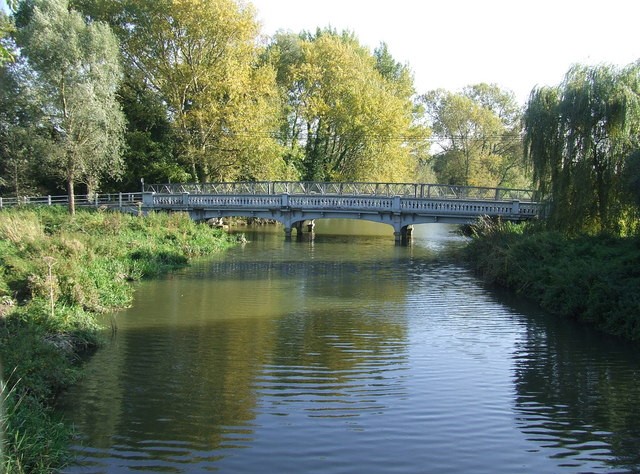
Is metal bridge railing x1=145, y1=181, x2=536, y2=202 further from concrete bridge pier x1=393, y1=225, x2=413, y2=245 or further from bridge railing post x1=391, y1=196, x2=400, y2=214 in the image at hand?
bridge railing post x1=391, y1=196, x2=400, y2=214

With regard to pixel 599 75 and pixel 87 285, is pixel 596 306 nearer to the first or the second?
pixel 599 75

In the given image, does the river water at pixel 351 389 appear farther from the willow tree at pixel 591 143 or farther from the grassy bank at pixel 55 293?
the willow tree at pixel 591 143

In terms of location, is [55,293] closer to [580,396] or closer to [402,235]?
[580,396]

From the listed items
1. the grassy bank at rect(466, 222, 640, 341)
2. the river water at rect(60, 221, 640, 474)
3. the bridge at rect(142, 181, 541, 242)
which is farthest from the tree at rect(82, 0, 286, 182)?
the river water at rect(60, 221, 640, 474)

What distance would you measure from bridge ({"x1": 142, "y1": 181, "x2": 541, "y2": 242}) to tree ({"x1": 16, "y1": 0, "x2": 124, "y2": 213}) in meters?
5.53

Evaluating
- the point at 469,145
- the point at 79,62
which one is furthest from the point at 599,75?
the point at 469,145

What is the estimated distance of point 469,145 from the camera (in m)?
60.7

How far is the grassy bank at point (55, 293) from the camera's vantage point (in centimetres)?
784

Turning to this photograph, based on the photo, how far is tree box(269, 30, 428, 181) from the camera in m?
49.3

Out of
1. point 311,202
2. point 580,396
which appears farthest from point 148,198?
point 580,396

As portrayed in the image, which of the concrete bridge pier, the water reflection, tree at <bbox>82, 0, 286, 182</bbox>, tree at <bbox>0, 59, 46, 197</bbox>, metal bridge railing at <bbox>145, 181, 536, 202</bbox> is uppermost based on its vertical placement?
tree at <bbox>82, 0, 286, 182</bbox>

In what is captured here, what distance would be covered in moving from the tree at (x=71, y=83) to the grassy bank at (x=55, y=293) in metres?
3.38

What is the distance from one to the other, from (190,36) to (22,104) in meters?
11.9

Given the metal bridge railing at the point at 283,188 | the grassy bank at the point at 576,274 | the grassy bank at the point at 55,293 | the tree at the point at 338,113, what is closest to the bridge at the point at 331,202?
the metal bridge railing at the point at 283,188
